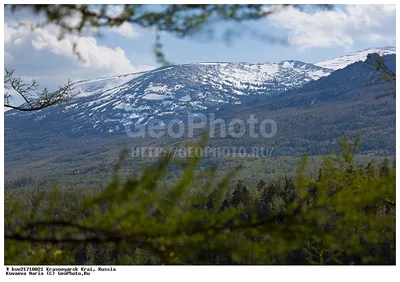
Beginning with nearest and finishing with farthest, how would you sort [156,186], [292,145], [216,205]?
[156,186] < [216,205] < [292,145]

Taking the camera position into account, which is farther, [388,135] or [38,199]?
[388,135]

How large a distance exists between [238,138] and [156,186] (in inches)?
7082

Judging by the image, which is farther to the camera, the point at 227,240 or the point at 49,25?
the point at 49,25

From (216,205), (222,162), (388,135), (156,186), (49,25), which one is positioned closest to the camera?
(156,186)

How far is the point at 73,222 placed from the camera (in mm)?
2668

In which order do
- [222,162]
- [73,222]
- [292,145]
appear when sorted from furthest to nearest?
[292,145]
[222,162]
[73,222]

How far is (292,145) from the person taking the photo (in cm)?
17338
